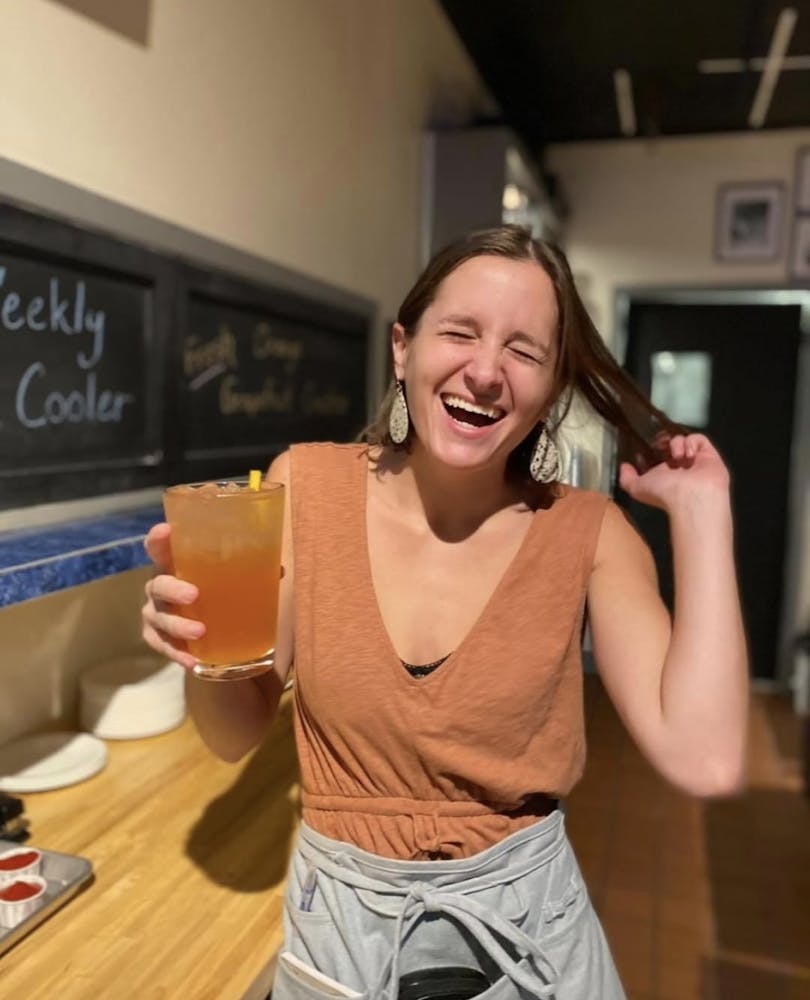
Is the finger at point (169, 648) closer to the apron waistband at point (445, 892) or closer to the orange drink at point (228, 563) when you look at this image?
the orange drink at point (228, 563)

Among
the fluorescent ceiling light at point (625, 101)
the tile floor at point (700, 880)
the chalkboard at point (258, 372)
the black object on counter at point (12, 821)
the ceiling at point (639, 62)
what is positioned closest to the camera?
Answer: the black object on counter at point (12, 821)

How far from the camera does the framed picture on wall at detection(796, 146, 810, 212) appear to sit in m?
4.03

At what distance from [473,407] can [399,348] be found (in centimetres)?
16

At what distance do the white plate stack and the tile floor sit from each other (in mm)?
847

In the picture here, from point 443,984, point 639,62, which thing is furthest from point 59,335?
point 639,62

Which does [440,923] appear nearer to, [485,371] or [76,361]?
[485,371]

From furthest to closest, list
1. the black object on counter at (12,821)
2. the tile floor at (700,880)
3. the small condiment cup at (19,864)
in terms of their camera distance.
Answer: the tile floor at (700,880), the black object on counter at (12,821), the small condiment cup at (19,864)

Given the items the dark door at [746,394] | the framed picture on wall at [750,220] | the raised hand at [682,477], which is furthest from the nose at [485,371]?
the framed picture on wall at [750,220]

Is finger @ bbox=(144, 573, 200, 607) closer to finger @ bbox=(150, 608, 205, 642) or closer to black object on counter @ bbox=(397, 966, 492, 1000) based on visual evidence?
finger @ bbox=(150, 608, 205, 642)

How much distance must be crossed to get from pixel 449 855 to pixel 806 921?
211 centimetres

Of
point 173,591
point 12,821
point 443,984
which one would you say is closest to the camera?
point 173,591

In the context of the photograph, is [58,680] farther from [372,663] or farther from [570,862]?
[570,862]

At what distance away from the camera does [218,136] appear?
1.72 meters

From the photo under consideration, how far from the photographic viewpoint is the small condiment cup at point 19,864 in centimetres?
103
